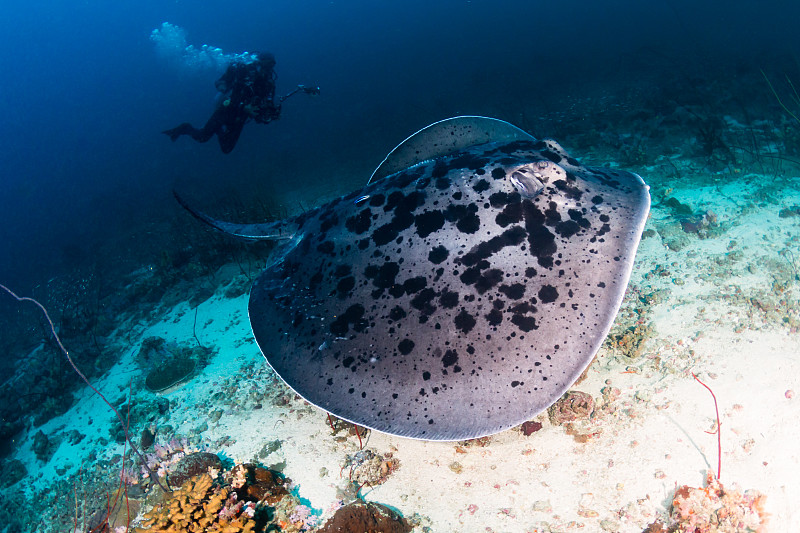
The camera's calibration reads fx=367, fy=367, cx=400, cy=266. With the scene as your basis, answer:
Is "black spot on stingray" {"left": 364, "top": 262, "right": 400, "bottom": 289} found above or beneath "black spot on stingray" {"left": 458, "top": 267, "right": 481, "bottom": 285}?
beneath

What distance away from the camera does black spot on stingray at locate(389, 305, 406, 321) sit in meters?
2.64

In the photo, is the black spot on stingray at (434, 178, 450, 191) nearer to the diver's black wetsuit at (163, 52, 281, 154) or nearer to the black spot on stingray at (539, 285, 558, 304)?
the black spot on stingray at (539, 285, 558, 304)

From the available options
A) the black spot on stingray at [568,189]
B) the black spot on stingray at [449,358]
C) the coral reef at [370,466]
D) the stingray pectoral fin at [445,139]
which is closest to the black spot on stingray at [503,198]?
the black spot on stingray at [568,189]

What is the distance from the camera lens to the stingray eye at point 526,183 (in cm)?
300

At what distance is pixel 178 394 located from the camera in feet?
15.4

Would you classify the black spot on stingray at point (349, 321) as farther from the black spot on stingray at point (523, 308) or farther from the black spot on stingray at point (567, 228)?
the black spot on stingray at point (567, 228)

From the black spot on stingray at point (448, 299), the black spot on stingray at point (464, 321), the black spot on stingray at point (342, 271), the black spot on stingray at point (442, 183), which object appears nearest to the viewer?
the black spot on stingray at point (464, 321)

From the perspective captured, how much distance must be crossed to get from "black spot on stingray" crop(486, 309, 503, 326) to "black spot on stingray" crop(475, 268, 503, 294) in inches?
6.9

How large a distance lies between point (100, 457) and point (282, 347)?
337 centimetres

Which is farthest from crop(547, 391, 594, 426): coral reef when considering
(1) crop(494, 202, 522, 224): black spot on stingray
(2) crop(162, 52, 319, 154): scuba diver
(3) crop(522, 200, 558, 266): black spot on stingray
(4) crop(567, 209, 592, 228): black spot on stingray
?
(2) crop(162, 52, 319, 154): scuba diver

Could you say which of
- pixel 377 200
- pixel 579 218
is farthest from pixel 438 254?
pixel 579 218

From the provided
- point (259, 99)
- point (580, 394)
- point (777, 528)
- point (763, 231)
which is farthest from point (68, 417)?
point (763, 231)

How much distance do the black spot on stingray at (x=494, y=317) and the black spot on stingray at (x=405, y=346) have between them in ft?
1.77

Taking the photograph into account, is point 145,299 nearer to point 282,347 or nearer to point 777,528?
point 282,347
